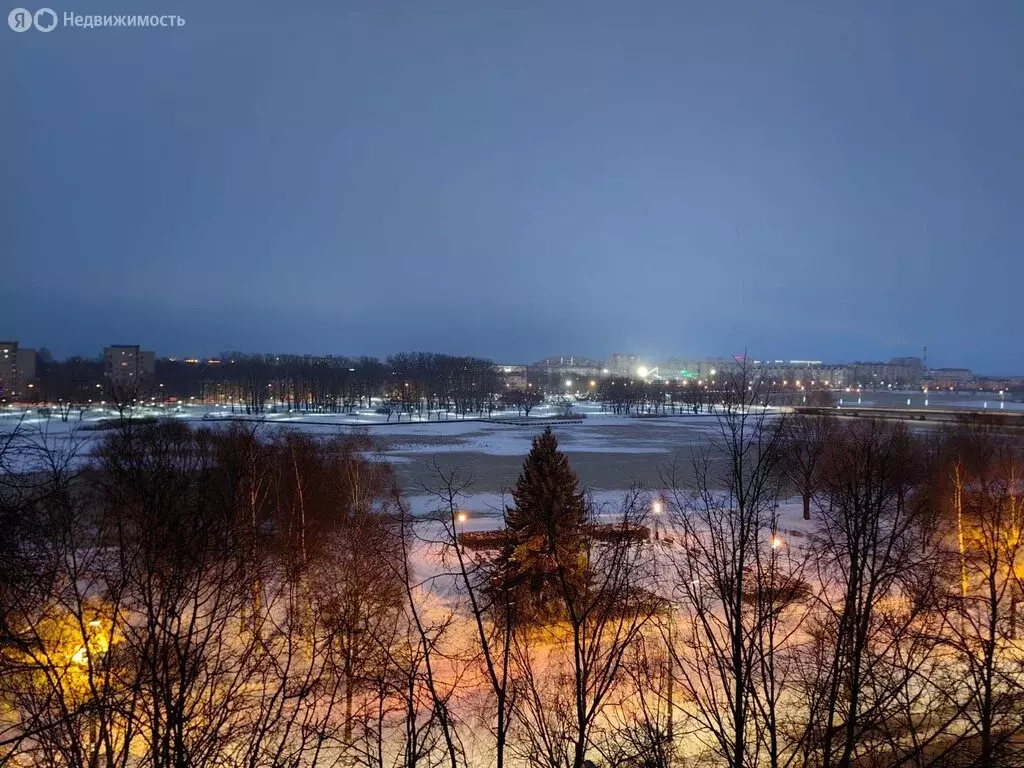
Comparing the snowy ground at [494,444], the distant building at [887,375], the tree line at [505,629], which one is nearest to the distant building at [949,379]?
the distant building at [887,375]

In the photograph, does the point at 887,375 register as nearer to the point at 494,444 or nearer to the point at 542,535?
the point at 494,444

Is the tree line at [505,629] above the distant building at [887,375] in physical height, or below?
below

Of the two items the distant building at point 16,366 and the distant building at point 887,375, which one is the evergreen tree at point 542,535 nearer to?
the distant building at point 16,366

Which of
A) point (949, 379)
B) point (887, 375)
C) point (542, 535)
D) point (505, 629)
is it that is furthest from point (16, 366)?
point (949, 379)

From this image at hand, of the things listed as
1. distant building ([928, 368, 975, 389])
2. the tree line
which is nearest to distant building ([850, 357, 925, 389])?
distant building ([928, 368, 975, 389])

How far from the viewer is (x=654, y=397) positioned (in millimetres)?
83062

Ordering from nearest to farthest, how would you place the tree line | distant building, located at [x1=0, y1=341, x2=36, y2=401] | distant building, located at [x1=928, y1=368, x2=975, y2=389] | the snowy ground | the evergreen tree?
the tree line → the evergreen tree → the snowy ground → distant building, located at [x1=0, y1=341, x2=36, y2=401] → distant building, located at [x1=928, y1=368, x2=975, y2=389]

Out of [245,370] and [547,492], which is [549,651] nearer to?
[547,492]

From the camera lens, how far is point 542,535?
10023 millimetres

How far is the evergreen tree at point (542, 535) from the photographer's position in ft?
31.9

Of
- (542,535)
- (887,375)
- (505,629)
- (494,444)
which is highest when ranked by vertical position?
(887,375)

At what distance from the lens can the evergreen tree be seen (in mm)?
9719

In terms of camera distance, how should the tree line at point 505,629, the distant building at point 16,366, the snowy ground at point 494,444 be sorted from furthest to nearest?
the distant building at point 16,366 → the snowy ground at point 494,444 → the tree line at point 505,629

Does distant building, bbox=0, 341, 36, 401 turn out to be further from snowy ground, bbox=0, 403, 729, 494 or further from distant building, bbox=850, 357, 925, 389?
distant building, bbox=850, 357, 925, 389
